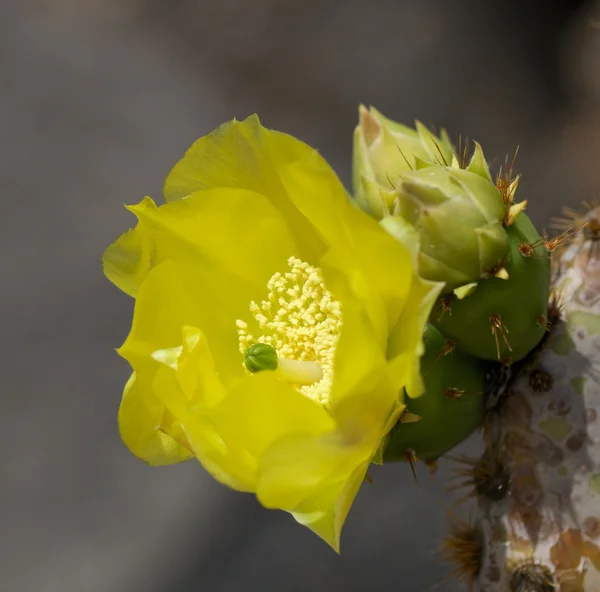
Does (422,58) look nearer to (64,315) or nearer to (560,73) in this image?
(560,73)

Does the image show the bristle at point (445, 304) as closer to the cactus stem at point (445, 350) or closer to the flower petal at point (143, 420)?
the cactus stem at point (445, 350)

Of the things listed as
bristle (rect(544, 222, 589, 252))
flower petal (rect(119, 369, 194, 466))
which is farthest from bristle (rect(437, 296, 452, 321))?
flower petal (rect(119, 369, 194, 466))

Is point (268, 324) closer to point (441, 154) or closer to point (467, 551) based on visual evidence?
point (441, 154)

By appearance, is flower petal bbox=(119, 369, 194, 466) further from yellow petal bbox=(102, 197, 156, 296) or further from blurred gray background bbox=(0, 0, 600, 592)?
blurred gray background bbox=(0, 0, 600, 592)

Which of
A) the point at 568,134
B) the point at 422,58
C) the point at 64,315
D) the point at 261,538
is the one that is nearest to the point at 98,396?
the point at 64,315

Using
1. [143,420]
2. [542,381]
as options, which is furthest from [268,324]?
[542,381]

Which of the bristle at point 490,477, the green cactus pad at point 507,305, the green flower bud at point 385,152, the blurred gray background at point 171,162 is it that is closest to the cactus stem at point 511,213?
the green cactus pad at point 507,305
